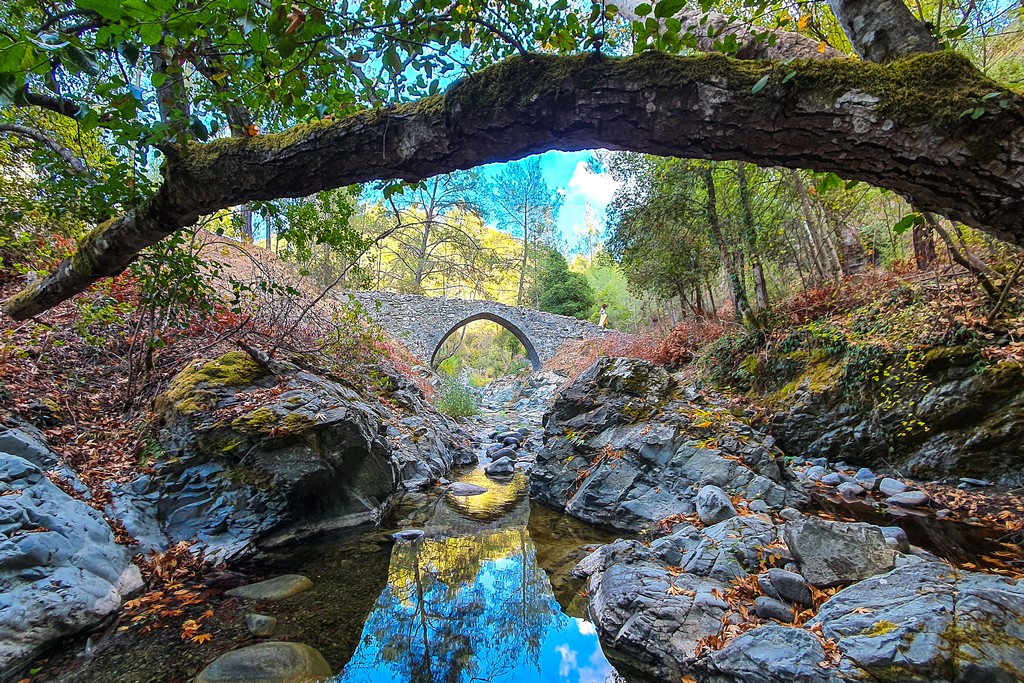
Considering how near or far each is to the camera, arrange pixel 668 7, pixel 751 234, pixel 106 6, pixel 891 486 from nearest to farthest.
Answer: pixel 106 6 < pixel 668 7 < pixel 891 486 < pixel 751 234

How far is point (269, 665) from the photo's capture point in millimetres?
2227

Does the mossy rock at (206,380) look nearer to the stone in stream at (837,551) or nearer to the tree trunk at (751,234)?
the stone in stream at (837,551)

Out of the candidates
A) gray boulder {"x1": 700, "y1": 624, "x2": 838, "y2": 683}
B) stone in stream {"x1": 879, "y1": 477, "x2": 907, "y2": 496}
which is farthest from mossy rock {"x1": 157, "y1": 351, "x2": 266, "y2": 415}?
stone in stream {"x1": 879, "y1": 477, "x2": 907, "y2": 496}

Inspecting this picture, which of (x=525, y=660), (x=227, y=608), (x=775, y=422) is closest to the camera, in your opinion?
(x=525, y=660)

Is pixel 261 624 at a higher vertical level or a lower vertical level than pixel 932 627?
higher

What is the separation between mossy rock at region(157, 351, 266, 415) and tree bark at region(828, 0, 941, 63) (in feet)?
16.8

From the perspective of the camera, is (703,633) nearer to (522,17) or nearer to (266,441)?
(522,17)

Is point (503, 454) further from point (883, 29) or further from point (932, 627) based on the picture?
point (883, 29)

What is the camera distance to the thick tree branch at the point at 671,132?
143 centimetres

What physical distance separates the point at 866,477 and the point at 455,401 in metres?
7.96

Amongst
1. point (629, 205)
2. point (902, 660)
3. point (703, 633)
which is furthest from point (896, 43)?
point (629, 205)

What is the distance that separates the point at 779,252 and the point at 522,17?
766cm

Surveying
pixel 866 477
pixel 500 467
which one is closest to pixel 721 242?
pixel 866 477

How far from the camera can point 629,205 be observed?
9336 millimetres
